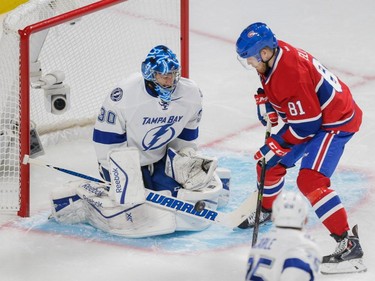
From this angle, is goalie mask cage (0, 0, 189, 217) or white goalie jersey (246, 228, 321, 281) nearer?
white goalie jersey (246, 228, 321, 281)

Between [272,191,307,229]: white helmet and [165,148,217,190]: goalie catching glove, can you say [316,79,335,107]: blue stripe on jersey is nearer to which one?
[165,148,217,190]: goalie catching glove

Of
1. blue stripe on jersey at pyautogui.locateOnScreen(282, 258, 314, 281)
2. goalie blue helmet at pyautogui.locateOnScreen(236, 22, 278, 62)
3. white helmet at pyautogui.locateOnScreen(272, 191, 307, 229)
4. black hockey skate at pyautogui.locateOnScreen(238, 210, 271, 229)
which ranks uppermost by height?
goalie blue helmet at pyautogui.locateOnScreen(236, 22, 278, 62)

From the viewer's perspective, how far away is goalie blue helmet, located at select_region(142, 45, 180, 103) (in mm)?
4414

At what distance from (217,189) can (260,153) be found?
0.36m

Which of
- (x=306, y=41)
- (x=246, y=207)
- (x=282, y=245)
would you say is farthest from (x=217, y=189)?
(x=306, y=41)

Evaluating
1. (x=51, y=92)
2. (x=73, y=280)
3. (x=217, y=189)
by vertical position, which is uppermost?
(x=51, y=92)

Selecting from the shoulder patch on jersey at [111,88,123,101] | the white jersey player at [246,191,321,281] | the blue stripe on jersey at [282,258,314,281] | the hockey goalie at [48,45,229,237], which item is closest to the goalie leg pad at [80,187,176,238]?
the hockey goalie at [48,45,229,237]

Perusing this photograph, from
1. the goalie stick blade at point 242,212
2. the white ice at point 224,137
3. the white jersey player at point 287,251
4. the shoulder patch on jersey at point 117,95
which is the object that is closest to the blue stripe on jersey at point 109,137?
the shoulder patch on jersey at point 117,95

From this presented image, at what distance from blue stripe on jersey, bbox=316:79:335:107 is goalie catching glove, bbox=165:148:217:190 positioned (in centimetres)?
53

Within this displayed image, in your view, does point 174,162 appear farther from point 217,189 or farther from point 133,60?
point 133,60

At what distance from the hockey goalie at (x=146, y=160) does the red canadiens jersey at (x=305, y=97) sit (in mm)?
Answer: 367

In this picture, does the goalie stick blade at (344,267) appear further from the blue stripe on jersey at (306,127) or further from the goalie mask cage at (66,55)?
the goalie mask cage at (66,55)

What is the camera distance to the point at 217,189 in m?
4.72

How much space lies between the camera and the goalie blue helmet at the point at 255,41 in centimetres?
426
